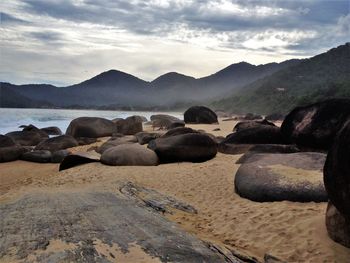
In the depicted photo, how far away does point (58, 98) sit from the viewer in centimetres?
17425

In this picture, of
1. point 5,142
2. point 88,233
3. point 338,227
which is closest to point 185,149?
point 338,227

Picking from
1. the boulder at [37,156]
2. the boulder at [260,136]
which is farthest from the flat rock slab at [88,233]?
the boulder at [37,156]

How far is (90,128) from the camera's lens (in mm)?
21516

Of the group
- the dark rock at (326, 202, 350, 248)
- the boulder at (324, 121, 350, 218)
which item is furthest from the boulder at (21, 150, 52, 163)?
the boulder at (324, 121, 350, 218)

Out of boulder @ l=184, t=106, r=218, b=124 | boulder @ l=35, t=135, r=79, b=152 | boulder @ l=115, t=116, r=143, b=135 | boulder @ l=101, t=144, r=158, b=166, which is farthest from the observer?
boulder @ l=184, t=106, r=218, b=124

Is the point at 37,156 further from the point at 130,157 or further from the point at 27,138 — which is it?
the point at 27,138

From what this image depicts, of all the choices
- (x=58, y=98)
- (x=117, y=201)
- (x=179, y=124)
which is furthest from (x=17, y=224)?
(x=58, y=98)

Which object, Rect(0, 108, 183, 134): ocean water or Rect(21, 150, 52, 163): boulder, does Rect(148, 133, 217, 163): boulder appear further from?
Rect(0, 108, 183, 134): ocean water

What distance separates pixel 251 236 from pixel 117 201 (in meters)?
2.02

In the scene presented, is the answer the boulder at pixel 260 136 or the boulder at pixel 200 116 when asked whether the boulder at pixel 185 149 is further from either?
A: the boulder at pixel 200 116

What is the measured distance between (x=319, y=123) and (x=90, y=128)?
→ 13.1 meters

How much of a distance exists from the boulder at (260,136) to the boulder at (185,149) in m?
1.57

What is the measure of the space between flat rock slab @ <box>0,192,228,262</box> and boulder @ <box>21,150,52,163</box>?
8.04m

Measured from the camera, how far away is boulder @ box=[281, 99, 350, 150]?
10453mm
